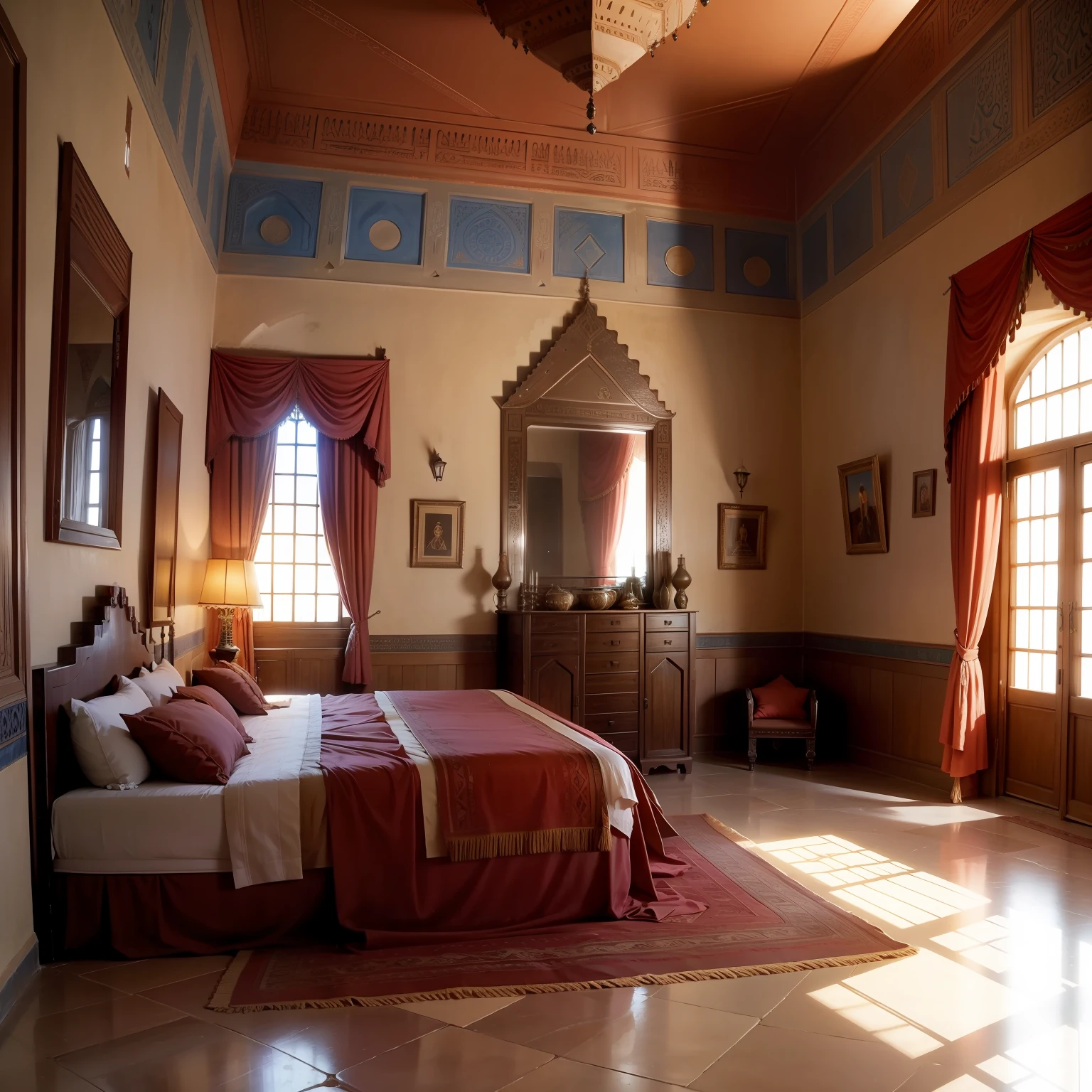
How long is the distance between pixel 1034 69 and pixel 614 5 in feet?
8.99

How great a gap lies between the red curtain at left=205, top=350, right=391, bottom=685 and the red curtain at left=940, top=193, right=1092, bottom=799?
4419 millimetres

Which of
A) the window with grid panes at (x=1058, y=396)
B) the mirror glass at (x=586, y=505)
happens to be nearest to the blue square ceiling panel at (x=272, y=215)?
the mirror glass at (x=586, y=505)

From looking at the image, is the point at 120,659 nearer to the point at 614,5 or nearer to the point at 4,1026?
the point at 4,1026

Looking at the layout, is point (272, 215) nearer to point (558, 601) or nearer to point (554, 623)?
point (558, 601)

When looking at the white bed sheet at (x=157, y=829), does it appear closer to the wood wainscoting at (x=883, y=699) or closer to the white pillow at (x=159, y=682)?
the white pillow at (x=159, y=682)

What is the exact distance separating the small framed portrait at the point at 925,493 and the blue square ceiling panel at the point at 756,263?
2.63 metres

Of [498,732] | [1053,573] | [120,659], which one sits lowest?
[498,732]

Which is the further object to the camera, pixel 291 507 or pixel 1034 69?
pixel 291 507

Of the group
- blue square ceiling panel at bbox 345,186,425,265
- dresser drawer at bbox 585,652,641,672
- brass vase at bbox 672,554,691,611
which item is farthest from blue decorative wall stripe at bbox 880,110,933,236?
dresser drawer at bbox 585,652,641,672

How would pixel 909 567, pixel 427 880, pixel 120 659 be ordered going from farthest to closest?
pixel 909 567
pixel 120 659
pixel 427 880

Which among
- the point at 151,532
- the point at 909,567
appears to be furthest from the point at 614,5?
the point at 909,567

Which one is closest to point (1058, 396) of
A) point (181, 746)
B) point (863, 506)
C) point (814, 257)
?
point (863, 506)

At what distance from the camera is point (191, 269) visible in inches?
243

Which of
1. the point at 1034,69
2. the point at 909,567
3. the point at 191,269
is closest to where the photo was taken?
the point at 1034,69
